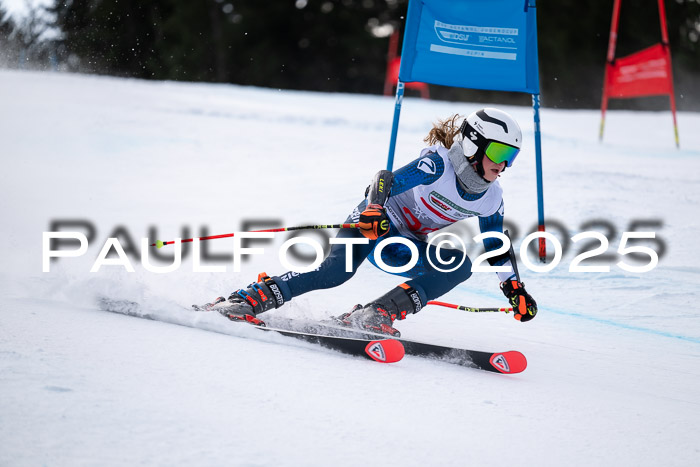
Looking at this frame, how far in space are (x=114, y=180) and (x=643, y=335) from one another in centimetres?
551

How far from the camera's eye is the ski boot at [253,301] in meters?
3.03

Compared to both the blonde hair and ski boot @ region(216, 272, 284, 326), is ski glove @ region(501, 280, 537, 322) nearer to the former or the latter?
the blonde hair

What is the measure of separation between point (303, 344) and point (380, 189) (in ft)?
2.33

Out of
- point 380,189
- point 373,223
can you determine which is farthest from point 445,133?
point 373,223

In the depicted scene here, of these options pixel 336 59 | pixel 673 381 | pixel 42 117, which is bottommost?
pixel 673 381

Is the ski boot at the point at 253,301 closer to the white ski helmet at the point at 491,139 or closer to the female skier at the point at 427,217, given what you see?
the female skier at the point at 427,217

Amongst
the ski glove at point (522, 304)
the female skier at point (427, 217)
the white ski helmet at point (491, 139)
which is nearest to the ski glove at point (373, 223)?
the female skier at point (427, 217)

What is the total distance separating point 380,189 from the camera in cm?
305

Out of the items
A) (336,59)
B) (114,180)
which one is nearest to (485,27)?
(114,180)

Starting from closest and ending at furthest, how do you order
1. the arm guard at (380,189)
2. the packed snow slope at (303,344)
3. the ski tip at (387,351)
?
the packed snow slope at (303,344)
the ski tip at (387,351)
the arm guard at (380,189)

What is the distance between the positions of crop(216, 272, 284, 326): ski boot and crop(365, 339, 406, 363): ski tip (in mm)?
541

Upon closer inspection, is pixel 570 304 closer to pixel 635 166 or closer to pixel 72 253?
pixel 72 253

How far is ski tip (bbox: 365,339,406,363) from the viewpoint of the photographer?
8.89 feet

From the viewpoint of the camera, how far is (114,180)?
7.56 meters
